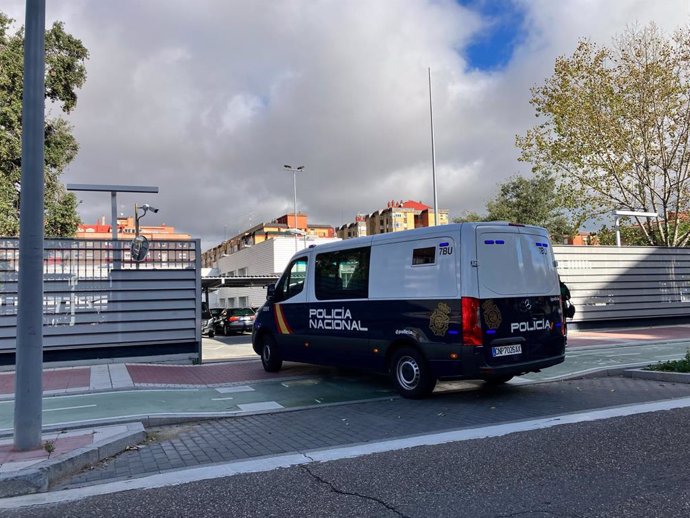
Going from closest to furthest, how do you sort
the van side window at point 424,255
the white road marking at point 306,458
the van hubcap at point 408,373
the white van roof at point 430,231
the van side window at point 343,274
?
the white road marking at point 306,458
the white van roof at point 430,231
the van side window at point 424,255
the van hubcap at point 408,373
the van side window at point 343,274

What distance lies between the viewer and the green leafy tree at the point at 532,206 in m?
45.6

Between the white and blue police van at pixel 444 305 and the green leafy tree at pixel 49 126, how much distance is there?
15.9m

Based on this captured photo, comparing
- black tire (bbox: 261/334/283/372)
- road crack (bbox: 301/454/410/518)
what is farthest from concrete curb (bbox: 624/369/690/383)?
road crack (bbox: 301/454/410/518)

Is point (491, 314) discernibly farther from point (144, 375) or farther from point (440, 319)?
point (144, 375)

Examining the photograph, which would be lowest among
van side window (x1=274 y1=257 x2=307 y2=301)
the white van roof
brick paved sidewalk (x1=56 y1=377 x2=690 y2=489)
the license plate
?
brick paved sidewalk (x1=56 y1=377 x2=690 y2=489)

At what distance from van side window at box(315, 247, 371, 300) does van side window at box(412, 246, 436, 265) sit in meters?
0.97

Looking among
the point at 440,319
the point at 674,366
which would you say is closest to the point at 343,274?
the point at 440,319

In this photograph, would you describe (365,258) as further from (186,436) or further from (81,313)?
(81,313)

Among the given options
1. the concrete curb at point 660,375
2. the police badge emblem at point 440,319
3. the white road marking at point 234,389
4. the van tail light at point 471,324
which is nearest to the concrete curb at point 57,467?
the white road marking at point 234,389

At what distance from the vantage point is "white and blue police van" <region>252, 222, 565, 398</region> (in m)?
7.46

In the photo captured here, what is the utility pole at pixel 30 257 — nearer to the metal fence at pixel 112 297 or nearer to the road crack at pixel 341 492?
the road crack at pixel 341 492

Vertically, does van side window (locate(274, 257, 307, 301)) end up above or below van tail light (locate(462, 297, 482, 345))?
above

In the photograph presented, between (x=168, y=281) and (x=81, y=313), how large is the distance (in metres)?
1.90

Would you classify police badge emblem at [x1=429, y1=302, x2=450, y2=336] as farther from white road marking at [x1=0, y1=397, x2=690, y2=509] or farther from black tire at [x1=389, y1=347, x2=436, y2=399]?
white road marking at [x1=0, y1=397, x2=690, y2=509]
